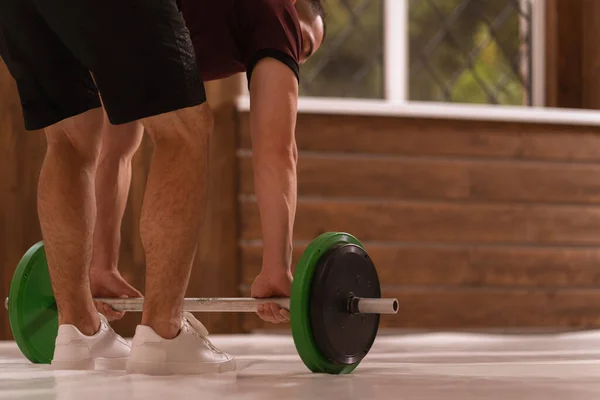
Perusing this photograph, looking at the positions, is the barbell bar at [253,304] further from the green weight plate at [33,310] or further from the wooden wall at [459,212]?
the wooden wall at [459,212]

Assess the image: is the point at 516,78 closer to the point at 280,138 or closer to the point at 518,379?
the point at 280,138

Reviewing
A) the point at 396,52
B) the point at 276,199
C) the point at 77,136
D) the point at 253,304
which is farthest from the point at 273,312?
the point at 396,52

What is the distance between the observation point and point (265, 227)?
63.3 inches

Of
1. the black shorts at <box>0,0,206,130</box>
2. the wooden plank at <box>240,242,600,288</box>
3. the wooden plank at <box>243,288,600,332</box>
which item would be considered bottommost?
the wooden plank at <box>243,288,600,332</box>

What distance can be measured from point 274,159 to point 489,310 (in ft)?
6.69

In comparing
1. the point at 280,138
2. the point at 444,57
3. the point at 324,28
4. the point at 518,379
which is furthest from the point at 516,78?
the point at 518,379

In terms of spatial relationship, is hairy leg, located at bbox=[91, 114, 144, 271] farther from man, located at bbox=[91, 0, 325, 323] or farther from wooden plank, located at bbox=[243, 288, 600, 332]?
wooden plank, located at bbox=[243, 288, 600, 332]

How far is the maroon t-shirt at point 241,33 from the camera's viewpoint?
5.28 feet

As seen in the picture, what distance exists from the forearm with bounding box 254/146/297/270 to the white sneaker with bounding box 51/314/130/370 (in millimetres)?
328

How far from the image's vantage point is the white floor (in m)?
1.06

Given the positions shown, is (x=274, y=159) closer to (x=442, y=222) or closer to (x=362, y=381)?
(x=362, y=381)

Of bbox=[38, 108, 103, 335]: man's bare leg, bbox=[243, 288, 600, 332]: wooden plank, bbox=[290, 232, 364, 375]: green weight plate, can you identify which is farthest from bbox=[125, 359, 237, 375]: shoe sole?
bbox=[243, 288, 600, 332]: wooden plank

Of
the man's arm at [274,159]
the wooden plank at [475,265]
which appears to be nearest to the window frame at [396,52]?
the wooden plank at [475,265]

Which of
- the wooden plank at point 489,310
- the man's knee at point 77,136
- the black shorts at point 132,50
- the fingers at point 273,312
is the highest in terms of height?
the black shorts at point 132,50
